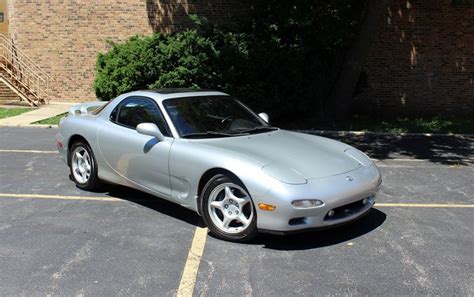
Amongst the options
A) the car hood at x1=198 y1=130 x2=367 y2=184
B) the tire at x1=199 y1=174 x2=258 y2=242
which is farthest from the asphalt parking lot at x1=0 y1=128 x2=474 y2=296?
the car hood at x1=198 y1=130 x2=367 y2=184

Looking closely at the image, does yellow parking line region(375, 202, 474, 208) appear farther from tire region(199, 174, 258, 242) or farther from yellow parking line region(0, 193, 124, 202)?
yellow parking line region(0, 193, 124, 202)

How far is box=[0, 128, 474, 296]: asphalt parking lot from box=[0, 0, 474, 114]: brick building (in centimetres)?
967

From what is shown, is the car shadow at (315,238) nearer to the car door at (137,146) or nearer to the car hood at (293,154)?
the car hood at (293,154)

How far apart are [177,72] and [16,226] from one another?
25.3 ft

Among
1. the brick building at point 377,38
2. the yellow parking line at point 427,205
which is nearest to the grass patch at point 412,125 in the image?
the brick building at point 377,38

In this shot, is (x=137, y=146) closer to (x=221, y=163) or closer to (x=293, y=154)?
(x=221, y=163)

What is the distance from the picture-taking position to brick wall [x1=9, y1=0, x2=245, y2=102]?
1559cm

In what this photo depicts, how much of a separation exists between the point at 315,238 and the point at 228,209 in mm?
873

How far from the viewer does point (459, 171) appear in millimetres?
7832

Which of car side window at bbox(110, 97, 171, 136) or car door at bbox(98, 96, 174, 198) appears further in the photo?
car side window at bbox(110, 97, 171, 136)

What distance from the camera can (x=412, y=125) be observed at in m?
13.0

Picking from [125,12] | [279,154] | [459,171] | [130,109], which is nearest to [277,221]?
[279,154]

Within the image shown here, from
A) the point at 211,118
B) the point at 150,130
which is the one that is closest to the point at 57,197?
the point at 150,130

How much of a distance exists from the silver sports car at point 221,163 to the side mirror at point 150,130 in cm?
1
